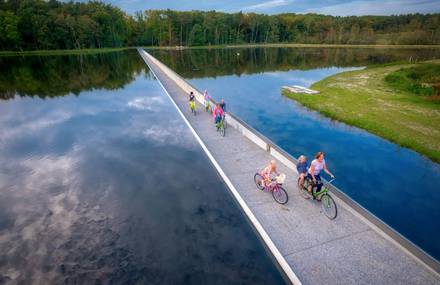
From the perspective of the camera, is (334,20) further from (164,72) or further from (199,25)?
(164,72)

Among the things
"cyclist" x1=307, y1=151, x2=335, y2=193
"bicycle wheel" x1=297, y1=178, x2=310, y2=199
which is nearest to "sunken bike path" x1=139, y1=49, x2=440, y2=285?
"bicycle wheel" x1=297, y1=178, x2=310, y2=199

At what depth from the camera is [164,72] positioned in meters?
42.0

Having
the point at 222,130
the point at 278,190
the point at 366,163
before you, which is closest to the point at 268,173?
the point at 278,190

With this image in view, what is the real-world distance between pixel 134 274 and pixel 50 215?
5018 millimetres

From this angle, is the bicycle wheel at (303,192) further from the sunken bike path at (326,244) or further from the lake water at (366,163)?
the lake water at (366,163)

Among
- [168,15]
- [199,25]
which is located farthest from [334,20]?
[168,15]

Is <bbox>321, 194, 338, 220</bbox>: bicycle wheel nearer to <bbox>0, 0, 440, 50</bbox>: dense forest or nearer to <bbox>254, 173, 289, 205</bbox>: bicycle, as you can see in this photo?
<bbox>254, 173, 289, 205</bbox>: bicycle

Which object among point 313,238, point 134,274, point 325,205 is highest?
point 325,205

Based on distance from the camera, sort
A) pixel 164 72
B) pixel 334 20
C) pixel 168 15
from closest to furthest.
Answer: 1. pixel 164 72
2. pixel 168 15
3. pixel 334 20

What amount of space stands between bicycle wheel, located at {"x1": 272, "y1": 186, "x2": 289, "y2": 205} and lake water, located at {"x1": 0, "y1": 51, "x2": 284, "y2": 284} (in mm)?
1544

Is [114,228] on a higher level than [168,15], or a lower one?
lower

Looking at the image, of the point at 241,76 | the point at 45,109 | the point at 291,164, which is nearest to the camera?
the point at 291,164

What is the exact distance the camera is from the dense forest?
88562mm

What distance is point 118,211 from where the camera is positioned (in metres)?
10.3
